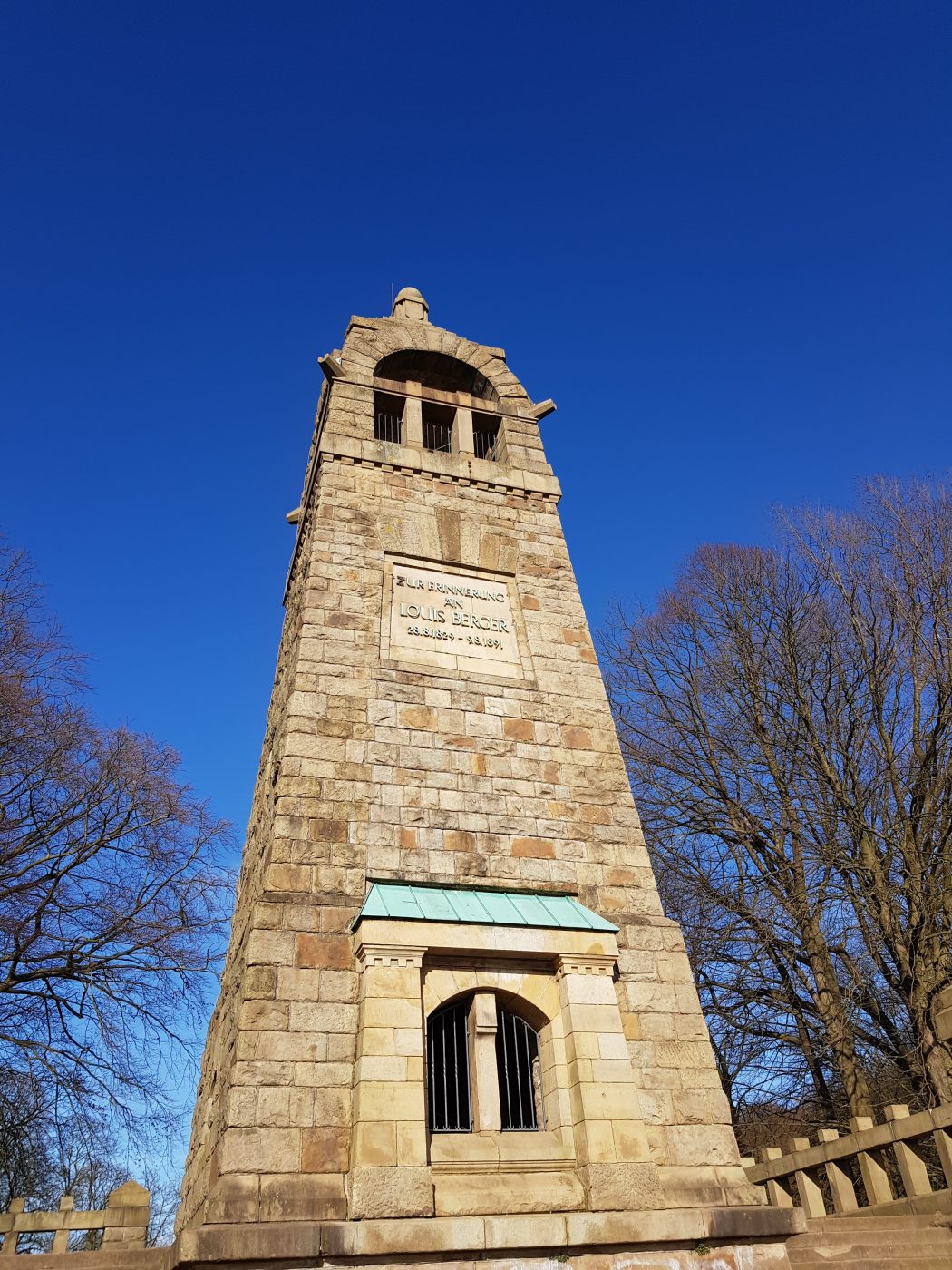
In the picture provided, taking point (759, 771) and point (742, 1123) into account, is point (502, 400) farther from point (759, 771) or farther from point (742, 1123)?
point (742, 1123)

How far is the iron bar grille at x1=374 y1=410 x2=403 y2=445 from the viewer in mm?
14219

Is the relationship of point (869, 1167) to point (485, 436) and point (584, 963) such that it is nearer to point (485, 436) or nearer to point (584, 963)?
point (584, 963)

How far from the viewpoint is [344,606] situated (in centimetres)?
1016

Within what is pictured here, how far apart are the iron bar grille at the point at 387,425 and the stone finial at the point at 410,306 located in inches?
117

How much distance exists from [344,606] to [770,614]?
10241mm

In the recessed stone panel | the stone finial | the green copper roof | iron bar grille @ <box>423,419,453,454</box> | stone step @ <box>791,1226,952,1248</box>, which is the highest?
the stone finial

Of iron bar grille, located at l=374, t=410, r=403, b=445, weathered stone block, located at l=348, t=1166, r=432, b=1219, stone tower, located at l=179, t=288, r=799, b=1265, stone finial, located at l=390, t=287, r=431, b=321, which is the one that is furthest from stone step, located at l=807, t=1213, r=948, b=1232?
stone finial, located at l=390, t=287, r=431, b=321

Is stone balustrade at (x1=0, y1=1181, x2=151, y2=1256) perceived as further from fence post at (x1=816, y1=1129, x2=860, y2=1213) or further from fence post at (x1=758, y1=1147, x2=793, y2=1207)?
fence post at (x1=758, y1=1147, x2=793, y2=1207)

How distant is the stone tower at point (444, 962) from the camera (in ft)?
21.3

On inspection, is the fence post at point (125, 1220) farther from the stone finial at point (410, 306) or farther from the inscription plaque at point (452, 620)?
the stone finial at point (410, 306)

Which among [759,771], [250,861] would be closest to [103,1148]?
[250,861]

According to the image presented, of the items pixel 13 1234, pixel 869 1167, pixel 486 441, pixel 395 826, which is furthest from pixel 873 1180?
pixel 486 441

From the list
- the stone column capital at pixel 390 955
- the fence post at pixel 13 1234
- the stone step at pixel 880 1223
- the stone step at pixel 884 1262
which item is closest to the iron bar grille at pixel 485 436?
the stone column capital at pixel 390 955

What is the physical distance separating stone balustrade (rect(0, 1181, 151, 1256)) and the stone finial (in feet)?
45.8
